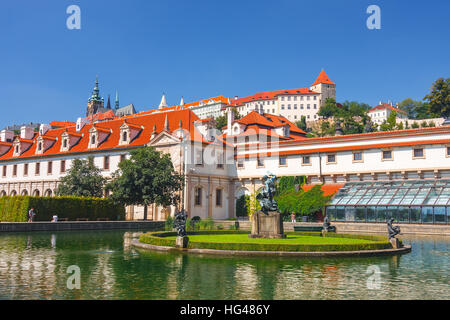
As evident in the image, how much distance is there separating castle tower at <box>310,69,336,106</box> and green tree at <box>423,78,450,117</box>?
59256mm

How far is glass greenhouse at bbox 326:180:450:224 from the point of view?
38.2m

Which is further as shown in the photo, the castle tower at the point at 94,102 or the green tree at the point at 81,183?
the castle tower at the point at 94,102

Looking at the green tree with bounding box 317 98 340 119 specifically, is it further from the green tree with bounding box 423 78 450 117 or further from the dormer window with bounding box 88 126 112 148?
the dormer window with bounding box 88 126 112 148

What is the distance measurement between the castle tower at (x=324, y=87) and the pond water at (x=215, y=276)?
137m

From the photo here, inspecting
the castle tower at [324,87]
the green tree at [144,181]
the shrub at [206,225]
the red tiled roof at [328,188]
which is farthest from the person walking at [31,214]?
the castle tower at [324,87]

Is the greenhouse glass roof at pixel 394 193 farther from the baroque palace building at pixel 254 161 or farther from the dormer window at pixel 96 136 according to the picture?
the dormer window at pixel 96 136

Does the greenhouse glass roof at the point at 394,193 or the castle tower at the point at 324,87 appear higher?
the castle tower at the point at 324,87

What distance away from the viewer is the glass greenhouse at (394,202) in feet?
125

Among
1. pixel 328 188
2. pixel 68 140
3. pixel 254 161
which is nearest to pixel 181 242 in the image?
pixel 328 188

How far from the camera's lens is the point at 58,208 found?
42.9 metres

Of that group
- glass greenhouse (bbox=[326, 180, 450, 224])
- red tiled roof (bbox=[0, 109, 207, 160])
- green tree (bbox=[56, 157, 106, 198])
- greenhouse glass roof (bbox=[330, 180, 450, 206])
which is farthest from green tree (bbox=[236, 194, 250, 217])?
green tree (bbox=[56, 157, 106, 198])

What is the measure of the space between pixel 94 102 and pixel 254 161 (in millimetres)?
140126

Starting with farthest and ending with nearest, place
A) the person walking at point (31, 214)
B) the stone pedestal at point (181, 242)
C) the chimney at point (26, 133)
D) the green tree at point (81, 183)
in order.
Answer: the chimney at point (26, 133)
the green tree at point (81, 183)
the person walking at point (31, 214)
the stone pedestal at point (181, 242)
